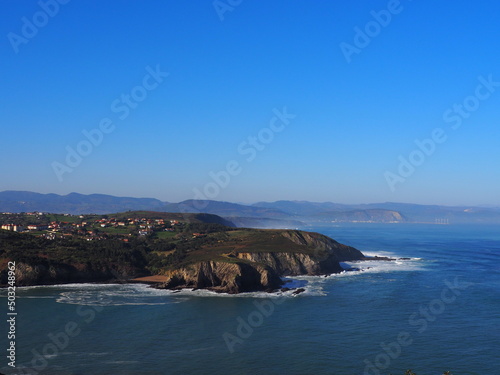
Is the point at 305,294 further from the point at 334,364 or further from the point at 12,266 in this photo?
the point at 12,266

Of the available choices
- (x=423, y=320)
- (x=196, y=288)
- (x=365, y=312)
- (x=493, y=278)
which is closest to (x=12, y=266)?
(x=196, y=288)

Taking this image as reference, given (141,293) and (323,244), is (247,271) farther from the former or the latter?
(323,244)

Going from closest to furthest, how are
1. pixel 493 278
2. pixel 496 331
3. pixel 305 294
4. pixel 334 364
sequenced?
pixel 334 364
pixel 496 331
pixel 305 294
pixel 493 278

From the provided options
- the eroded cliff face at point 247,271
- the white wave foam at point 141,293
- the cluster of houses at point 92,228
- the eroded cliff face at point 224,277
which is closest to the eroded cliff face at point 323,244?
the eroded cliff face at point 247,271

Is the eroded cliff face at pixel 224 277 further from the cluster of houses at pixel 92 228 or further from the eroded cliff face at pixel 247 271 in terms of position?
the cluster of houses at pixel 92 228

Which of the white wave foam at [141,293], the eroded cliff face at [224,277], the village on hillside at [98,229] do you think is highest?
the village on hillside at [98,229]

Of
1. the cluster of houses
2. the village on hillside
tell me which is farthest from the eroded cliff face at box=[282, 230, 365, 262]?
the cluster of houses
